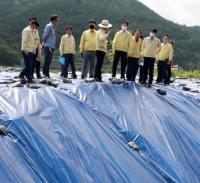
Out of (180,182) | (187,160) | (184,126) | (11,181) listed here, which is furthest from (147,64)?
(11,181)

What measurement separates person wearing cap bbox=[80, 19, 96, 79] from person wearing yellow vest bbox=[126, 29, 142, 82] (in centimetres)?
77

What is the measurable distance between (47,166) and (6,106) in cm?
118

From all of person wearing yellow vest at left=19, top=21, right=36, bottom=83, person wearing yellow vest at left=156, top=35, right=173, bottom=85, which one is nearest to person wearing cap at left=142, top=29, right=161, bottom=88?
person wearing yellow vest at left=156, top=35, right=173, bottom=85

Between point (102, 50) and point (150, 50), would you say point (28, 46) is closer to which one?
point (102, 50)

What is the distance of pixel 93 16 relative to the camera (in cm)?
5359

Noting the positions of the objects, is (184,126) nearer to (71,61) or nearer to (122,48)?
(122,48)

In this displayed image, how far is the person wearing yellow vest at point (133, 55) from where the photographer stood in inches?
388

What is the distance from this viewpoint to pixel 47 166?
5125 millimetres

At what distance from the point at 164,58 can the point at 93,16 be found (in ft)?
139

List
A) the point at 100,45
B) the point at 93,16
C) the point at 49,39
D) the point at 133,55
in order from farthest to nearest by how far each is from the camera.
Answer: the point at 93,16, the point at 133,55, the point at 49,39, the point at 100,45

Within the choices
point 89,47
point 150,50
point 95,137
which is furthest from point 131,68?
point 95,137

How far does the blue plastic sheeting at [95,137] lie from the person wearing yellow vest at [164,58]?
3.42 m

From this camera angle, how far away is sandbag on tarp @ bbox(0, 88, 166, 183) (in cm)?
505

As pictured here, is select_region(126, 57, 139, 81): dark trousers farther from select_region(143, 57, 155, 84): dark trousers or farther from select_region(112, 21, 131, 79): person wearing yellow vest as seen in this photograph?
select_region(112, 21, 131, 79): person wearing yellow vest
